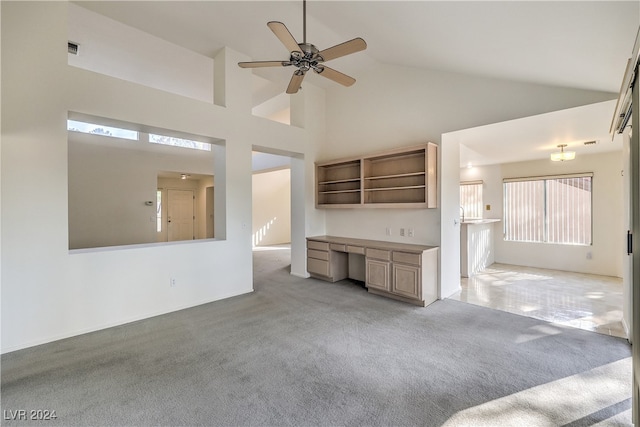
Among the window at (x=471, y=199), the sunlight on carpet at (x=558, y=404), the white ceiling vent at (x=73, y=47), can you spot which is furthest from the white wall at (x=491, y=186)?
the white ceiling vent at (x=73, y=47)

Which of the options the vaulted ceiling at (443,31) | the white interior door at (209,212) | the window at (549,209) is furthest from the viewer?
the white interior door at (209,212)

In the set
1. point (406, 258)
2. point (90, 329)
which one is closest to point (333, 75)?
point (406, 258)

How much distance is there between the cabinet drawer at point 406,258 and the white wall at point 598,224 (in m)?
4.25

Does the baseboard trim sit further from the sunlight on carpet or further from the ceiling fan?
the sunlight on carpet

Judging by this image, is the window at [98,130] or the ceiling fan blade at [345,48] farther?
the window at [98,130]

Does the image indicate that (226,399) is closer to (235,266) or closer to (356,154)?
(235,266)

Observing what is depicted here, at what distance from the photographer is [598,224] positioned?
17.8ft

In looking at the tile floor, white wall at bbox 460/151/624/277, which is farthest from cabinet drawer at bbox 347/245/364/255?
white wall at bbox 460/151/624/277

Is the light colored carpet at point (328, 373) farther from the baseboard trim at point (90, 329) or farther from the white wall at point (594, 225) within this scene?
the white wall at point (594, 225)

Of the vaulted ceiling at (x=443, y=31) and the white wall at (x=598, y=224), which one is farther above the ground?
the vaulted ceiling at (x=443, y=31)

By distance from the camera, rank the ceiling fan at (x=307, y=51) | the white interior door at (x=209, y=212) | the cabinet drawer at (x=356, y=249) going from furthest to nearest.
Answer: the white interior door at (x=209, y=212)
the cabinet drawer at (x=356, y=249)
the ceiling fan at (x=307, y=51)

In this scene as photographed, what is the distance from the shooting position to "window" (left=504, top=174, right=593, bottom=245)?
5.62 meters

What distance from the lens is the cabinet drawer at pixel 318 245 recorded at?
493cm

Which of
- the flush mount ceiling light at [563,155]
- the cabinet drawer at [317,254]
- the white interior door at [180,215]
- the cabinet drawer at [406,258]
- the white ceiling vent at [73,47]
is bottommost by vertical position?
the cabinet drawer at [317,254]
